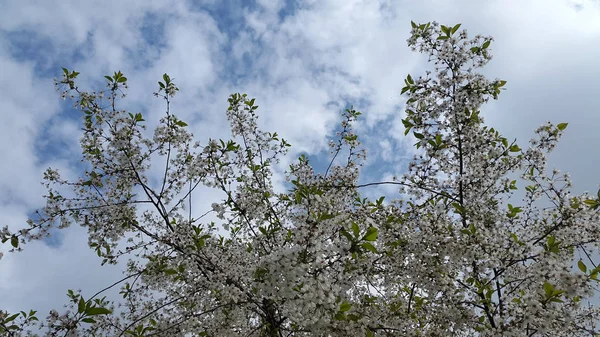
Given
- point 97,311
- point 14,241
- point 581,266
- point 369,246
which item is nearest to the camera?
point 97,311

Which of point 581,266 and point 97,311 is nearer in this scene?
point 97,311

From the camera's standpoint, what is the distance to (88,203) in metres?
6.03

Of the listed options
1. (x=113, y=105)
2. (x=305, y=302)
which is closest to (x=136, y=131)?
(x=113, y=105)

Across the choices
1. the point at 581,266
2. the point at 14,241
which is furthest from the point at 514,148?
the point at 14,241

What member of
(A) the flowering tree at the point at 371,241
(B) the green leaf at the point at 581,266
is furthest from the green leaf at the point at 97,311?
(B) the green leaf at the point at 581,266

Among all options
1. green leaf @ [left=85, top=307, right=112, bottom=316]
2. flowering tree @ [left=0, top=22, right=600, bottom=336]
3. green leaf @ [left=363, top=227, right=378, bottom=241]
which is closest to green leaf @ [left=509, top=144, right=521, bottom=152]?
flowering tree @ [left=0, top=22, right=600, bottom=336]

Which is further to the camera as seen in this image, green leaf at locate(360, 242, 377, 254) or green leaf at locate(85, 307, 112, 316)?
green leaf at locate(360, 242, 377, 254)

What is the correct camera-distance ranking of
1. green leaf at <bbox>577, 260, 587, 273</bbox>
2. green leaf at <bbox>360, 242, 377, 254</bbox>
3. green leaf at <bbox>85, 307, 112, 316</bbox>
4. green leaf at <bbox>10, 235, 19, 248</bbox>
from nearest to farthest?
green leaf at <bbox>85, 307, 112, 316</bbox> → green leaf at <bbox>360, 242, 377, 254</bbox> → green leaf at <bbox>577, 260, 587, 273</bbox> → green leaf at <bbox>10, 235, 19, 248</bbox>

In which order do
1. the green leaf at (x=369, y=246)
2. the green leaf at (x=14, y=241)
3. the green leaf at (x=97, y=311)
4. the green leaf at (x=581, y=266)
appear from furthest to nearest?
1. the green leaf at (x=14, y=241)
2. the green leaf at (x=581, y=266)
3. the green leaf at (x=369, y=246)
4. the green leaf at (x=97, y=311)

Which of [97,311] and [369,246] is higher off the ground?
[97,311]

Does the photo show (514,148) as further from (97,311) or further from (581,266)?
(97,311)

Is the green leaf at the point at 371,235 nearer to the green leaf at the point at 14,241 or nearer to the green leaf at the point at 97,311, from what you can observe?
the green leaf at the point at 97,311

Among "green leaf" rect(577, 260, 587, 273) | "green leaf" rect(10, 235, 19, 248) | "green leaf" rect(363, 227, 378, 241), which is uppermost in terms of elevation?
"green leaf" rect(10, 235, 19, 248)

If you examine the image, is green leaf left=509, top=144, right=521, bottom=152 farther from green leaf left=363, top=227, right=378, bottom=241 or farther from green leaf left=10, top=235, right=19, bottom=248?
green leaf left=10, top=235, right=19, bottom=248
